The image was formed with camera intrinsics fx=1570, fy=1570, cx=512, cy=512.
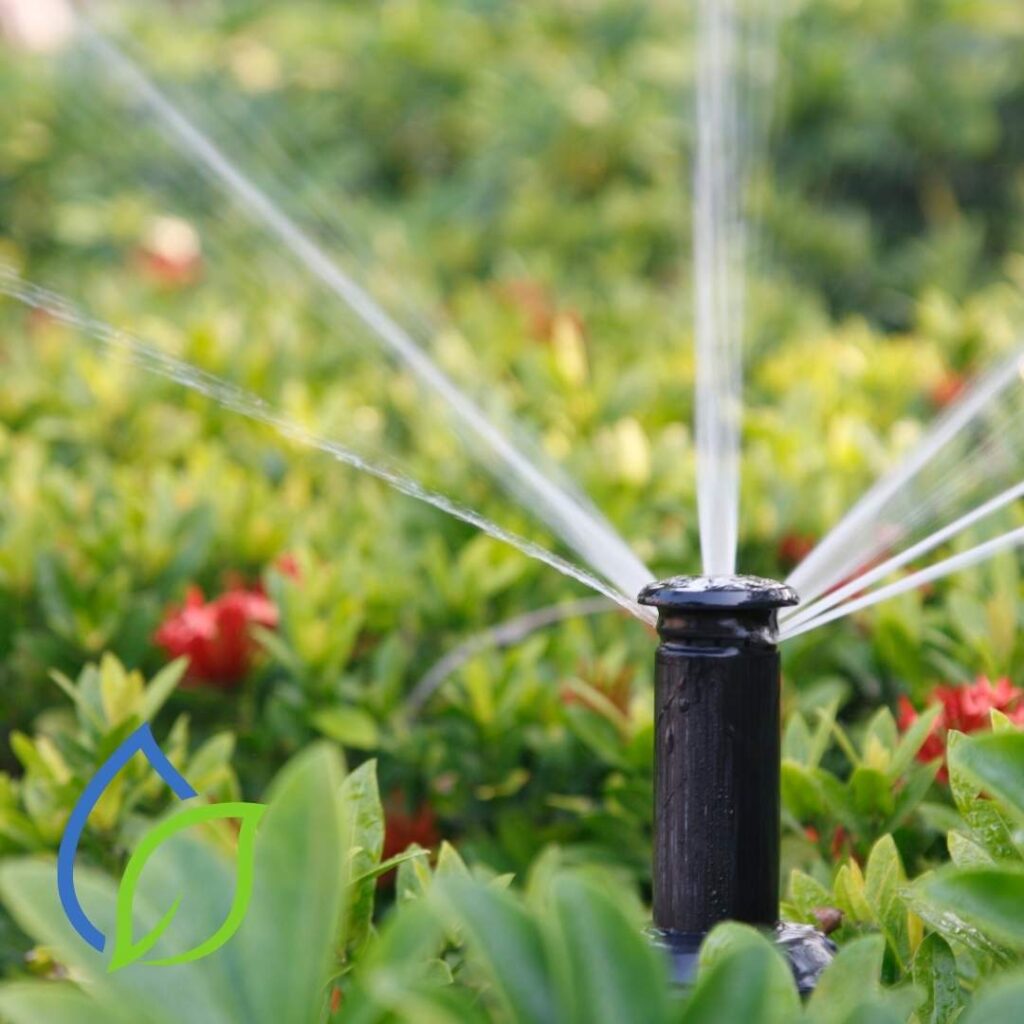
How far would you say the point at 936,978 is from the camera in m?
1.17

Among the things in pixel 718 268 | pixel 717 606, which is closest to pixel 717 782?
pixel 717 606

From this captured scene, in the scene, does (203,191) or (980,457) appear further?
(203,191)

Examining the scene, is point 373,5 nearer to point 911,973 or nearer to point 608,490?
point 608,490

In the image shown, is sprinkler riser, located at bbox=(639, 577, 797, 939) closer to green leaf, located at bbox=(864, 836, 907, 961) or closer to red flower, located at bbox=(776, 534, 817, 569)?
green leaf, located at bbox=(864, 836, 907, 961)

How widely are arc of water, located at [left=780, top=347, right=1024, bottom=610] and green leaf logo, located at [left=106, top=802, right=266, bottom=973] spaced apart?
1.83ft

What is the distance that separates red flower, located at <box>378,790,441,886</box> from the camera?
176cm

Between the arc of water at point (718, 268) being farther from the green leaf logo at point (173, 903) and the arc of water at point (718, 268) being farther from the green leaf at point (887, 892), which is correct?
the green leaf logo at point (173, 903)

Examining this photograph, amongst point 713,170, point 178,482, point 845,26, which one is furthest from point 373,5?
point 178,482

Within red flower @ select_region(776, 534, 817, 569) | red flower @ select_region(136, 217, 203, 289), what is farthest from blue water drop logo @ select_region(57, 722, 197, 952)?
red flower @ select_region(136, 217, 203, 289)

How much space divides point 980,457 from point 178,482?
130cm

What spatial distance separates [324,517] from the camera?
8.23ft

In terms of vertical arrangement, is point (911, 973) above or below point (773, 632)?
below

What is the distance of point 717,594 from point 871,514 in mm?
704

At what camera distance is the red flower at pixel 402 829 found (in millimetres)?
1758
